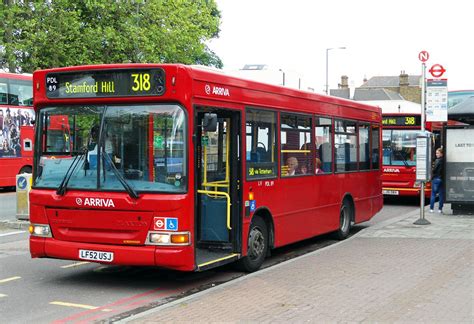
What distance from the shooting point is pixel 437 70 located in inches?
566

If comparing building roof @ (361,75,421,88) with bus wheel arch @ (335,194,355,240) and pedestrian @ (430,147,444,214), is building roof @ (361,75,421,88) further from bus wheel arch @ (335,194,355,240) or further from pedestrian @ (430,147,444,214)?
bus wheel arch @ (335,194,355,240)

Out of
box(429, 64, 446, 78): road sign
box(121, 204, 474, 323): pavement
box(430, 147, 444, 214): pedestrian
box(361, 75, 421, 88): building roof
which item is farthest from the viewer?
box(361, 75, 421, 88): building roof

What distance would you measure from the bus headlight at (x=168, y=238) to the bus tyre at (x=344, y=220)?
579cm

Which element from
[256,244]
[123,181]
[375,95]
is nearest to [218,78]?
[123,181]

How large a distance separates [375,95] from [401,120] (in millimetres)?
82164

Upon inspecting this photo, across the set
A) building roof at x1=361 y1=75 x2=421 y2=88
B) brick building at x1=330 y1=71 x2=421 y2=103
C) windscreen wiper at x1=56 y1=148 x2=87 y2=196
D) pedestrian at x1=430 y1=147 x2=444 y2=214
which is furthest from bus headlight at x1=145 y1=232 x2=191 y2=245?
building roof at x1=361 y1=75 x2=421 y2=88

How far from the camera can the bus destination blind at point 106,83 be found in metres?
7.69

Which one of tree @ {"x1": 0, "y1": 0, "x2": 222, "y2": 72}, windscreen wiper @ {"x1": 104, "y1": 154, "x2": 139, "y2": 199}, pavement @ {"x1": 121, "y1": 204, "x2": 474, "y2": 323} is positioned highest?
tree @ {"x1": 0, "y1": 0, "x2": 222, "y2": 72}

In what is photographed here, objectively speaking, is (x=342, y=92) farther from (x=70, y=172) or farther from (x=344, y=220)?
(x=70, y=172)

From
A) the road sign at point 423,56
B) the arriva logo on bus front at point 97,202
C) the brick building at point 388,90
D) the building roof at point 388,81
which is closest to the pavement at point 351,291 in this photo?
the arriva logo on bus front at point 97,202

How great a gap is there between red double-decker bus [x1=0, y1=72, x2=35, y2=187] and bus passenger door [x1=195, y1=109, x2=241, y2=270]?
634 inches

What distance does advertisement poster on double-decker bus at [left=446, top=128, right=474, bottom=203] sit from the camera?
16.3 meters

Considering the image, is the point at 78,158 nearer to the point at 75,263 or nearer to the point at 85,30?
the point at 75,263

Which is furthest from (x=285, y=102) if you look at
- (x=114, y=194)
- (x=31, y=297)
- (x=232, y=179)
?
(x=31, y=297)
